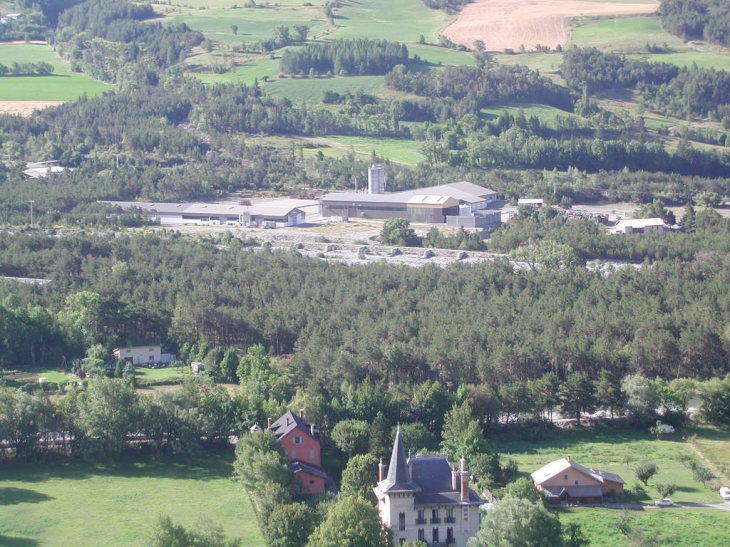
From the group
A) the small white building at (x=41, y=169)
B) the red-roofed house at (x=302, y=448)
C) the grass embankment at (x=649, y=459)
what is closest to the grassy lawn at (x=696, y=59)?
the small white building at (x=41, y=169)

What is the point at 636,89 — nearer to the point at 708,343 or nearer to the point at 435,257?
the point at 435,257

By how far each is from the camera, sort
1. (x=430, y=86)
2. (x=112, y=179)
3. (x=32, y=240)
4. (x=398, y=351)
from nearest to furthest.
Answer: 1. (x=398, y=351)
2. (x=32, y=240)
3. (x=112, y=179)
4. (x=430, y=86)

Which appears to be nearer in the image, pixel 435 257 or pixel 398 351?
pixel 398 351

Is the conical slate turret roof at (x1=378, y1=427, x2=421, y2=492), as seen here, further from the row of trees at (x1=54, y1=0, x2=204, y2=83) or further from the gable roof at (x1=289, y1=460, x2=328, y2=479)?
the row of trees at (x1=54, y1=0, x2=204, y2=83)

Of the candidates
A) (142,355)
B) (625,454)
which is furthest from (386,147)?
(625,454)

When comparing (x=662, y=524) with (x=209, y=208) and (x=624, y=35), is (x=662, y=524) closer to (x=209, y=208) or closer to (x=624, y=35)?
(x=209, y=208)

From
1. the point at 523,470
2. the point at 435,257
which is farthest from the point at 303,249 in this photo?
the point at 523,470
